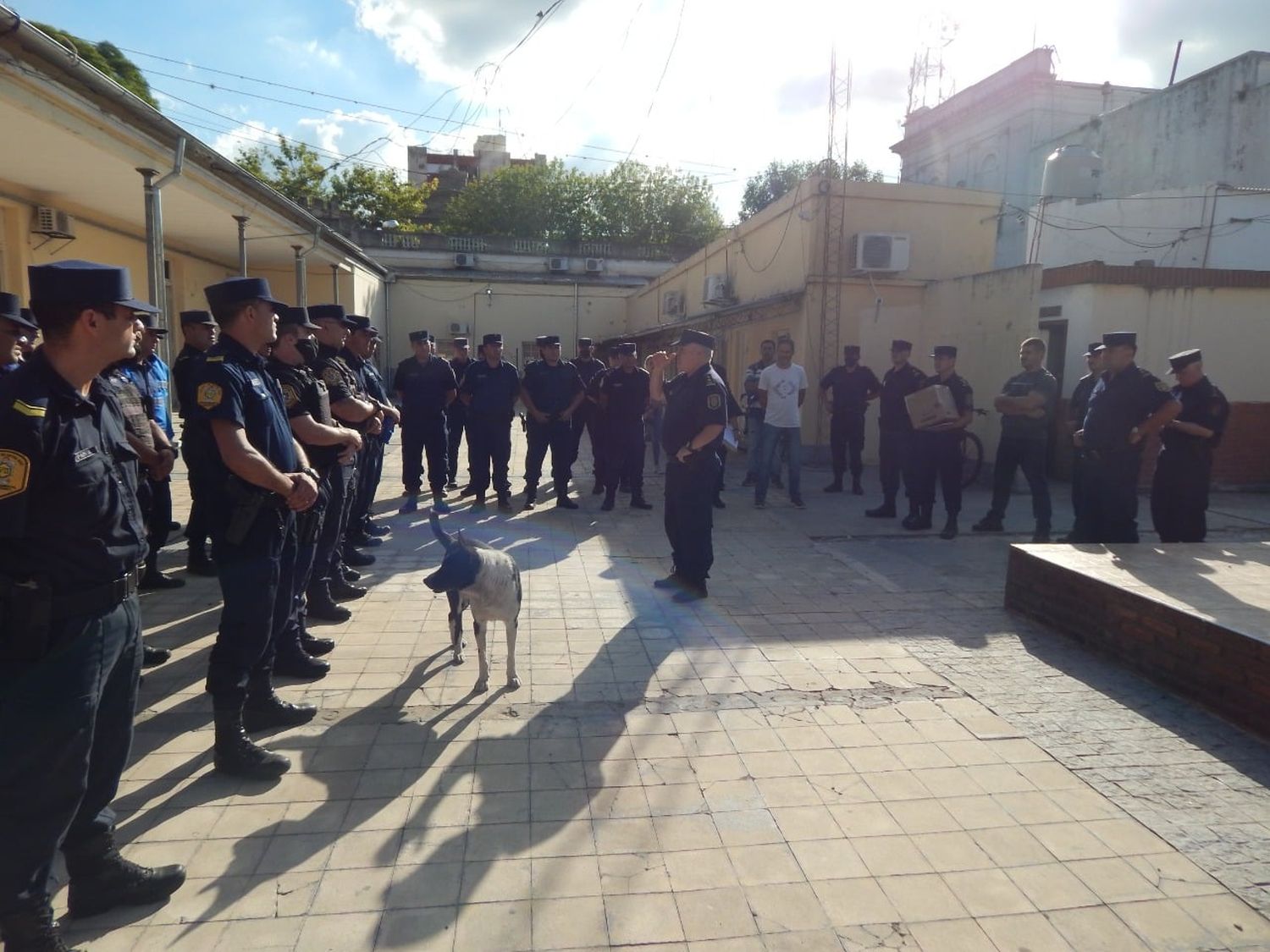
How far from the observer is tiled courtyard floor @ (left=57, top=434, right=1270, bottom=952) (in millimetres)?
2361

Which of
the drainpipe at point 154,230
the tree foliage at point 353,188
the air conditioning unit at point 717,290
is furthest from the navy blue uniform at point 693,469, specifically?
the tree foliage at point 353,188

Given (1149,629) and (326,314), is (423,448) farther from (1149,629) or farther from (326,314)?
(1149,629)

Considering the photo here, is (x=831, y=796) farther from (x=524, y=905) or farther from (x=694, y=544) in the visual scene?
(x=694, y=544)

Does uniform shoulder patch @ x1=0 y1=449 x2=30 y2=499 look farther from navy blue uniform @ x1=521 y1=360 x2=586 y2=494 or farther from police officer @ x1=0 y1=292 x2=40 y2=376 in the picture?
navy blue uniform @ x1=521 y1=360 x2=586 y2=494

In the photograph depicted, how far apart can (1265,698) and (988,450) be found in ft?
25.5

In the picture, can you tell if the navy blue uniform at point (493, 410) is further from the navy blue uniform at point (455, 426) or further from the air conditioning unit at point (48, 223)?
the air conditioning unit at point (48, 223)

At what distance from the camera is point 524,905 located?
7.93ft

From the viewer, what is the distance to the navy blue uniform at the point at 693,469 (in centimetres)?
536

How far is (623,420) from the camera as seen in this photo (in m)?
8.70

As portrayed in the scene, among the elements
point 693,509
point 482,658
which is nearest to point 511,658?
point 482,658

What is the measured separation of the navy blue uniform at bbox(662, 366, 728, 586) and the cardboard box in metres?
2.88

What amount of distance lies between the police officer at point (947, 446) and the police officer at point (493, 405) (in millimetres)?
4265

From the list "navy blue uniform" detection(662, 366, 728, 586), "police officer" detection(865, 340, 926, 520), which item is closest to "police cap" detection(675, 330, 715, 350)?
"navy blue uniform" detection(662, 366, 728, 586)

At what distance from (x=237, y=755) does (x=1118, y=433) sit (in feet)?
19.8
